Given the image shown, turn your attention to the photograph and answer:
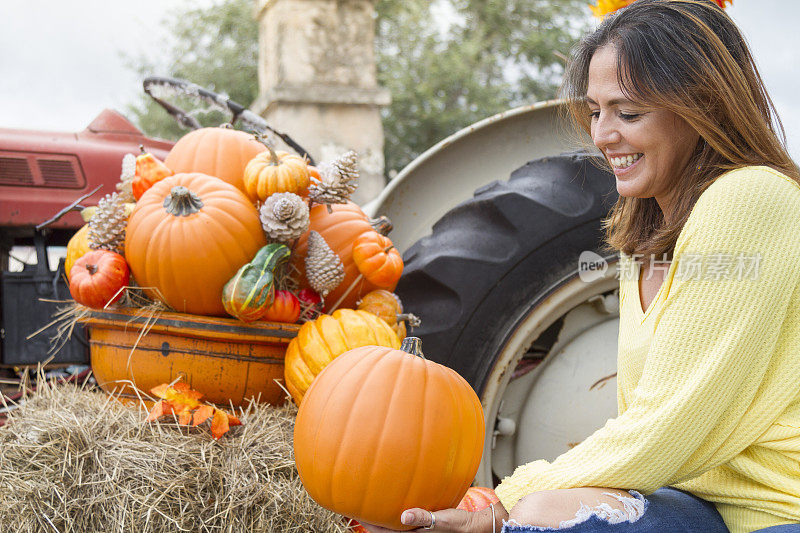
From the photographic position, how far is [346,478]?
155 centimetres

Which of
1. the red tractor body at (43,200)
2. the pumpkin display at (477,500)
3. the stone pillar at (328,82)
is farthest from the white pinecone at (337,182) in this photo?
the stone pillar at (328,82)

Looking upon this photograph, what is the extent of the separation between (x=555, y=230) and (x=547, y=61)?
13.7 meters

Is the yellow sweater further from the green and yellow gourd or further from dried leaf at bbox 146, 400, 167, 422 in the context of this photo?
dried leaf at bbox 146, 400, 167, 422

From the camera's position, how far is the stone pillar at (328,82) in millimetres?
9617

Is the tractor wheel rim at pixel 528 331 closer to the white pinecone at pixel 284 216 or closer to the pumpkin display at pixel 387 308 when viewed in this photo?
the pumpkin display at pixel 387 308

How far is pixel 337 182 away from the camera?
7.40ft

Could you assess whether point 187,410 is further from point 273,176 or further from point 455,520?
point 455,520

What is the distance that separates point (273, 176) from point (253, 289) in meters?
0.37

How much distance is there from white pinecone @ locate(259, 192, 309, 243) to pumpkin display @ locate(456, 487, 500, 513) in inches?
34.5

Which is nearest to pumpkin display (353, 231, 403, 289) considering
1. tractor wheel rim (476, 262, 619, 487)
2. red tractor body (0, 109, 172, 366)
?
tractor wheel rim (476, 262, 619, 487)

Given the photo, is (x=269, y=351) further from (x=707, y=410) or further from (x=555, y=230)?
(x=707, y=410)

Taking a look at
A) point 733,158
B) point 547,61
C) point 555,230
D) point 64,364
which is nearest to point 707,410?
point 733,158

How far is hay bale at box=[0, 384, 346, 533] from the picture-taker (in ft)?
6.18

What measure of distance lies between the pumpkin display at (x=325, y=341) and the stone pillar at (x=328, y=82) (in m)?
7.38
